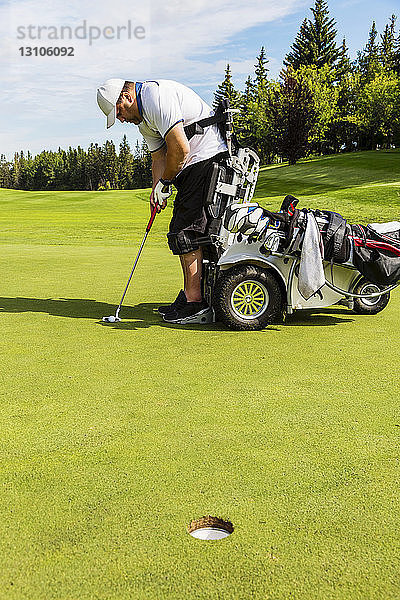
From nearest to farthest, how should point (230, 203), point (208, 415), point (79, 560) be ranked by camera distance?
point (79, 560)
point (208, 415)
point (230, 203)

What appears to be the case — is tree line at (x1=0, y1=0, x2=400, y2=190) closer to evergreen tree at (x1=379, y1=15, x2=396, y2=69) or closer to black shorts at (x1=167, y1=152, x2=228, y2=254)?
evergreen tree at (x1=379, y1=15, x2=396, y2=69)

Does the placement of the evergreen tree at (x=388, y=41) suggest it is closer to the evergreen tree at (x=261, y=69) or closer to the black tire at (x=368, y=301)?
the evergreen tree at (x=261, y=69)

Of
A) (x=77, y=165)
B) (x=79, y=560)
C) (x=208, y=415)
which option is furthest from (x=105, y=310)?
(x=77, y=165)

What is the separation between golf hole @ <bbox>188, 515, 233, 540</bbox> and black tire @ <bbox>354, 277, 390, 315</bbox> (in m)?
3.86

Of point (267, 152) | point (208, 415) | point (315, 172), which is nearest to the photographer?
point (208, 415)

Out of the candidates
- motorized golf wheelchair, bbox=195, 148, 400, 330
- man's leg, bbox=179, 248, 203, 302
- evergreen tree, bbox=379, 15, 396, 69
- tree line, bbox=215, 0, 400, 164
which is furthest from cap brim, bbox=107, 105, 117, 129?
evergreen tree, bbox=379, 15, 396, 69

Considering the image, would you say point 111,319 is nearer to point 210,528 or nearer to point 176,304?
point 176,304

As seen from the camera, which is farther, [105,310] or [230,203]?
[105,310]

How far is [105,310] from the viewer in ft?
19.5

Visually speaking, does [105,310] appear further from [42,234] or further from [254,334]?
[42,234]

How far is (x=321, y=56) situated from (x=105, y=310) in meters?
76.0

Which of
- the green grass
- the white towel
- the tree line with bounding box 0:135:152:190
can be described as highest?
the tree line with bounding box 0:135:152:190

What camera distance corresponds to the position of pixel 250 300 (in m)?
5.20

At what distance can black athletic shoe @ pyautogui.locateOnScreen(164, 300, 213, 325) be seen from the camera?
543cm
